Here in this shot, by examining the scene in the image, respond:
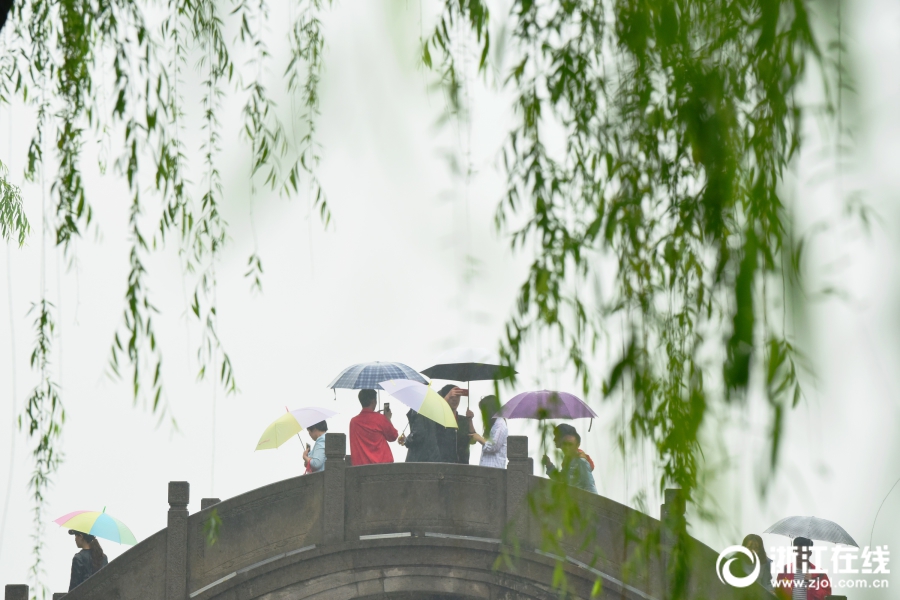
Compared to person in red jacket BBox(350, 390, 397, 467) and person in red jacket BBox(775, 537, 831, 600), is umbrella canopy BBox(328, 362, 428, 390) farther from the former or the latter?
person in red jacket BBox(775, 537, 831, 600)

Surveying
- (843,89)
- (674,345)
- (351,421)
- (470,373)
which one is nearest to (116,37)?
(674,345)

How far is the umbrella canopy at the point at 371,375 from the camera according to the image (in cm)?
984

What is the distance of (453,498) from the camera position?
10.2 metres

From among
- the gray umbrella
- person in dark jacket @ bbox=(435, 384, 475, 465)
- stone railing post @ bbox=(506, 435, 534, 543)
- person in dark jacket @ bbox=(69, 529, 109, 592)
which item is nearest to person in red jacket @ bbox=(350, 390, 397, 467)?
person in dark jacket @ bbox=(435, 384, 475, 465)

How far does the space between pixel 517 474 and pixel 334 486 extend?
175 cm

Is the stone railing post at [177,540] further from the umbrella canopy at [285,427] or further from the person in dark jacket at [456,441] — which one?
the person in dark jacket at [456,441]

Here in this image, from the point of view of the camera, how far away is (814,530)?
27.5 feet

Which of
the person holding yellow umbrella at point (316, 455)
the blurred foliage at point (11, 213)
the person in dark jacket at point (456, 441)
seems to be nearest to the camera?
the blurred foliage at point (11, 213)

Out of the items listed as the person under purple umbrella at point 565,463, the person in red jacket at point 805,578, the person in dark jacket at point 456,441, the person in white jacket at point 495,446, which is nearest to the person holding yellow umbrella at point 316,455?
the person in dark jacket at point 456,441

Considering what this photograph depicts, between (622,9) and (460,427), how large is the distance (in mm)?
7505

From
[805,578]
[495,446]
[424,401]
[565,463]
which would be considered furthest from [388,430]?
[565,463]

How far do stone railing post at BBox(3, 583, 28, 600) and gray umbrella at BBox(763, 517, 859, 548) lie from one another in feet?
23.2

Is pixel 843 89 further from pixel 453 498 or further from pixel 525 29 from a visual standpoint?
pixel 453 498

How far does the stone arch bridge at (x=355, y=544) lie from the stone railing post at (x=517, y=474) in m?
0.01
